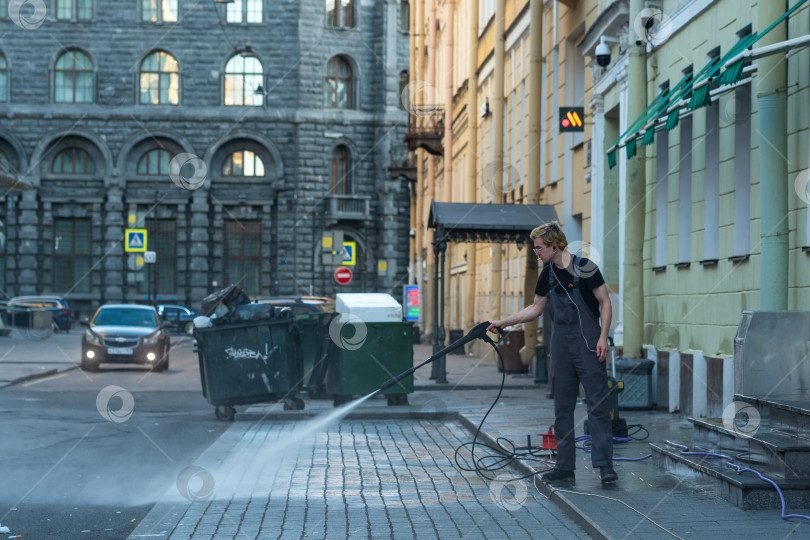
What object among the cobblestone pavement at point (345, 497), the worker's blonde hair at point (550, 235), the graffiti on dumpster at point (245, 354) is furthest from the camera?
the graffiti on dumpster at point (245, 354)

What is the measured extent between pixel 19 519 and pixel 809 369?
590 cm

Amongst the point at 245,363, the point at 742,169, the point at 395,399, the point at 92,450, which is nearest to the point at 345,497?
the point at 92,450

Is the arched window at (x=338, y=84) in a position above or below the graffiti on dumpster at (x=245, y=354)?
above

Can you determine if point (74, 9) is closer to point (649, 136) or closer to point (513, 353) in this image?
point (513, 353)

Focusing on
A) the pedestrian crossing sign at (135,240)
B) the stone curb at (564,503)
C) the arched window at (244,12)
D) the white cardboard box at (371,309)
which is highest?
the arched window at (244,12)

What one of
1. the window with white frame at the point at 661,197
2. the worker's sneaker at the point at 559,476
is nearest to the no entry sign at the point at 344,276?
the window with white frame at the point at 661,197

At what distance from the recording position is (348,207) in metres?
54.6

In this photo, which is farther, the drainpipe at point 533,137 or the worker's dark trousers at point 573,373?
the drainpipe at point 533,137

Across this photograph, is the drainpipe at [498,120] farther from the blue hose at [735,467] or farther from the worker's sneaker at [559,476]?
the worker's sneaker at [559,476]

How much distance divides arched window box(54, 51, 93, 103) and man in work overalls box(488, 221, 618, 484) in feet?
162

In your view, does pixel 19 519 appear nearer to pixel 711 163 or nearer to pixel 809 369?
pixel 809 369

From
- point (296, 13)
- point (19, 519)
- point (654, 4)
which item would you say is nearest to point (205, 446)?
point (19, 519)

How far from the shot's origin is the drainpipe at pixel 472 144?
3048cm

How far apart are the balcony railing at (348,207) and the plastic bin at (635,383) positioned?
40.1 meters
